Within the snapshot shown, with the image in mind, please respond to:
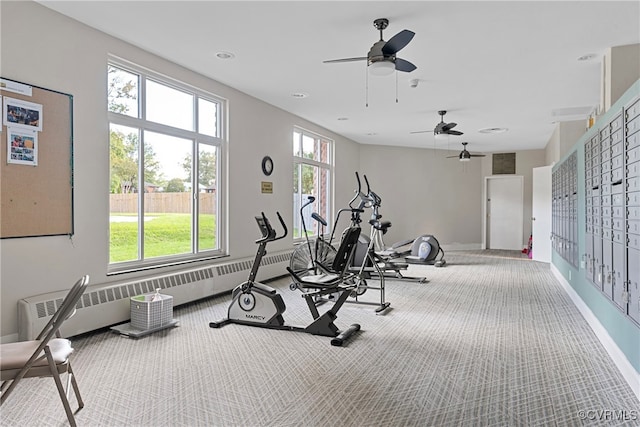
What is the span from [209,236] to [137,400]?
10.8ft

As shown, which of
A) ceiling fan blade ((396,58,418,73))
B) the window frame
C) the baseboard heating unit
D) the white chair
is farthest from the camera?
the window frame

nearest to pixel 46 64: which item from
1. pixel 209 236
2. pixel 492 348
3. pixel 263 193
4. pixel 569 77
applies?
pixel 209 236

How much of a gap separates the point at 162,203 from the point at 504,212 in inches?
388

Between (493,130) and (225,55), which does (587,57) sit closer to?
(225,55)

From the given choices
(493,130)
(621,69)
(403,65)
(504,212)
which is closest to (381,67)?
(403,65)

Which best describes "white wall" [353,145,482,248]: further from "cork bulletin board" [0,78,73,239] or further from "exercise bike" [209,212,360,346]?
"cork bulletin board" [0,78,73,239]

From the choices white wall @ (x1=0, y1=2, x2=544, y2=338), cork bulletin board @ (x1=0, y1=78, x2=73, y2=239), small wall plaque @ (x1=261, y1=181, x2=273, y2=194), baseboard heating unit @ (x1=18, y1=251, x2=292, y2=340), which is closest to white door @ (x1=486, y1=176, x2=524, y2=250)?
white wall @ (x1=0, y1=2, x2=544, y2=338)

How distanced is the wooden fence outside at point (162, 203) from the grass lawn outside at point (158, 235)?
0.06 meters

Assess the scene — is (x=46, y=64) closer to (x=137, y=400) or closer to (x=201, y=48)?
(x=201, y=48)

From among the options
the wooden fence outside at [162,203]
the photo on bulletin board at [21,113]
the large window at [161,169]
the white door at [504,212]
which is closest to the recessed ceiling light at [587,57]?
the large window at [161,169]

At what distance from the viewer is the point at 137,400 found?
8.64 ft

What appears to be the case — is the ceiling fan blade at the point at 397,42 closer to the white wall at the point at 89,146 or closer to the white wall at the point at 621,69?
the white wall at the point at 621,69

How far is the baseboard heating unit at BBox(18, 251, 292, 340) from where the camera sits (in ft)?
11.1

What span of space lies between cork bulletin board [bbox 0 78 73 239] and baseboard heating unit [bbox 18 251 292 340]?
1.96ft
